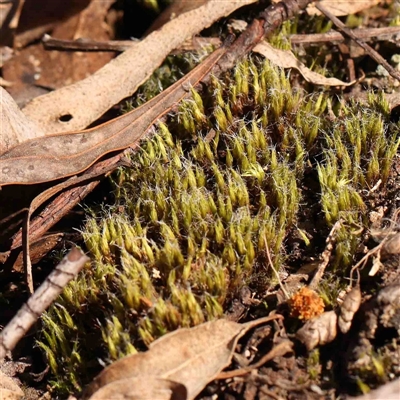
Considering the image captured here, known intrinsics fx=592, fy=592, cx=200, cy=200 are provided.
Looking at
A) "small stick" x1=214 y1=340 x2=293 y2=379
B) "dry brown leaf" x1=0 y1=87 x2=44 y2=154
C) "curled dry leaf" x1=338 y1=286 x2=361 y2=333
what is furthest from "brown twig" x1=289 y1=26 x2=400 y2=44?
"small stick" x1=214 y1=340 x2=293 y2=379

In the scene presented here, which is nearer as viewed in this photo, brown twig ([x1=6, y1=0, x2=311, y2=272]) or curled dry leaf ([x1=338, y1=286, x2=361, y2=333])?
curled dry leaf ([x1=338, y1=286, x2=361, y2=333])

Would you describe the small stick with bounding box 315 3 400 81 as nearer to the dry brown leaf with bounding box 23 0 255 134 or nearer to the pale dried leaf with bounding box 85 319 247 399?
the dry brown leaf with bounding box 23 0 255 134

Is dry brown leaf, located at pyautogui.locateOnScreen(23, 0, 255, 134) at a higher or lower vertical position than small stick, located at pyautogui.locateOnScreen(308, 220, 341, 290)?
higher

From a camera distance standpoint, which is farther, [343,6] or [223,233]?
[343,6]

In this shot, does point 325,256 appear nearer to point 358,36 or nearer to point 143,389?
point 143,389

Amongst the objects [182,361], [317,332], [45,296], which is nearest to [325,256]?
[317,332]

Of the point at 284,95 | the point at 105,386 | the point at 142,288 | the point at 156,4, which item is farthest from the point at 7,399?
the point at 156,4
